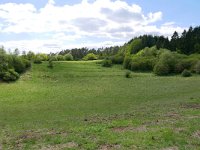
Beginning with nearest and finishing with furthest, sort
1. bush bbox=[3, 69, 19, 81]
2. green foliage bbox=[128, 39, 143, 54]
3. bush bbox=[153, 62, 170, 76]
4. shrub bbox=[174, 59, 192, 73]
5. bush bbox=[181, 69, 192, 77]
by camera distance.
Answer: bush bbox=[3, 69, 19, 81] < bush bbox=[181, 69, 192, 77] < bush bbox=[153, 62, 170, 76] < shrub bbox=[174, 59, 192, 73] < green foliage bbox=[128, 39, 143, 54]

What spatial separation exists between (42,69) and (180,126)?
93.6 metres

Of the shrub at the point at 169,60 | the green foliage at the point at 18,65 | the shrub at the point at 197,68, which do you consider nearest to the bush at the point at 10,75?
the green foliage at the point at 18,65

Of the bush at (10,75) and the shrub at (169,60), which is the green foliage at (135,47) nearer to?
the shrub at (169,60)

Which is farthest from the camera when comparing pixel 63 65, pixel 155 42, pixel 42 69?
pixel 155 42

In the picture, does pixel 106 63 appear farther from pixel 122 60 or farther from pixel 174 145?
pixel 174 145

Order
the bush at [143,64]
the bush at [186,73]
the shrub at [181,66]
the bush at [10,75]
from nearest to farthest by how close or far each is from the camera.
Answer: the bush at [10,75] < the bush at [186,73] < the shrub at [181,66] < the bush at [143,64]

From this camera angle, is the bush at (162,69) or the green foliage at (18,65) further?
the bush at (162,69)

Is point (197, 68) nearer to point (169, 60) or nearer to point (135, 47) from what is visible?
point (169, 60)

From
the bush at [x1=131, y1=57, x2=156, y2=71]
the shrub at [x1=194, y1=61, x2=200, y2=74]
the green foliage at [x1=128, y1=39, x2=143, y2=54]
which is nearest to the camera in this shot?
the shrub at [x1=194, y1=61, x2=200, y2=74]

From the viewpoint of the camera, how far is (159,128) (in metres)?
17.5

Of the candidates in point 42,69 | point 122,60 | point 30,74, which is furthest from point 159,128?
point 122,60

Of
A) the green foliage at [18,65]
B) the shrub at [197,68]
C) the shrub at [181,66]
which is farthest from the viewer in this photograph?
the shrub at [181,66]

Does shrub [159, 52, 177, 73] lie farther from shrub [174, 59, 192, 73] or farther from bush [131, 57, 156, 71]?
bush [131, 57, 156, 71]

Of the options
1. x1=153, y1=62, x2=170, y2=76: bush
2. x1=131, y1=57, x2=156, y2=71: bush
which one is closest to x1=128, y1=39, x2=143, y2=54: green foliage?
x1=131, y1=57, x2=156, y2=71: bush
